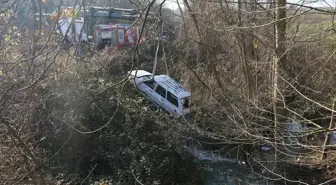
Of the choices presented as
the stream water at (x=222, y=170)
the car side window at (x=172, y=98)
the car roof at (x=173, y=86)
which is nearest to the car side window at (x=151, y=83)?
the car roof at (x=173, y=86)

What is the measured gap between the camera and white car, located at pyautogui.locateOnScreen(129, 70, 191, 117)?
12663mm

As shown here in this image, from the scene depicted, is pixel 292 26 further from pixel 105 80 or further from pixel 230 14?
pixel 105 80

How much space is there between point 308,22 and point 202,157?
207 inches

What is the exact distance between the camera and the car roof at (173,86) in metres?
12.9

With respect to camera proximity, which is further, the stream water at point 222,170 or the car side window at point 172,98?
the car side window at point 172,98

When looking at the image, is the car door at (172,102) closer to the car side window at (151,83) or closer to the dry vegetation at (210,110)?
the car side window at (151,83)

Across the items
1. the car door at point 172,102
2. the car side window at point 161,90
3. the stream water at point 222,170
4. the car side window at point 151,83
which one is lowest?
the stream water at point 222,170

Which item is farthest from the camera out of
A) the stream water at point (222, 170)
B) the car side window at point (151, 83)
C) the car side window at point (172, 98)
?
the car side window at point (151, 83)

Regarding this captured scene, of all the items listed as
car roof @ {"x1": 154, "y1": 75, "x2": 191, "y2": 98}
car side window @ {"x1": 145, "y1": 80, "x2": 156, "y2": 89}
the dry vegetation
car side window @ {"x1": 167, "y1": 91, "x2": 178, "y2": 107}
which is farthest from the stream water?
car side window @ {"x1": 145, "y1": 80, "x2": 156, "y2": 89}

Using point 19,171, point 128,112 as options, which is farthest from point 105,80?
point 19,171

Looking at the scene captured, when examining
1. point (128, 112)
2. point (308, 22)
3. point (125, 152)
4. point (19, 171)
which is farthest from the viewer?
point (128, 112)

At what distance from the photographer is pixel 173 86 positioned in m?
13.2

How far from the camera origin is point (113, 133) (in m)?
9.73

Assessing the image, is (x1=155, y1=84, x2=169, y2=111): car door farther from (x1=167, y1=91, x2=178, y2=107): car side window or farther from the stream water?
the stream water
